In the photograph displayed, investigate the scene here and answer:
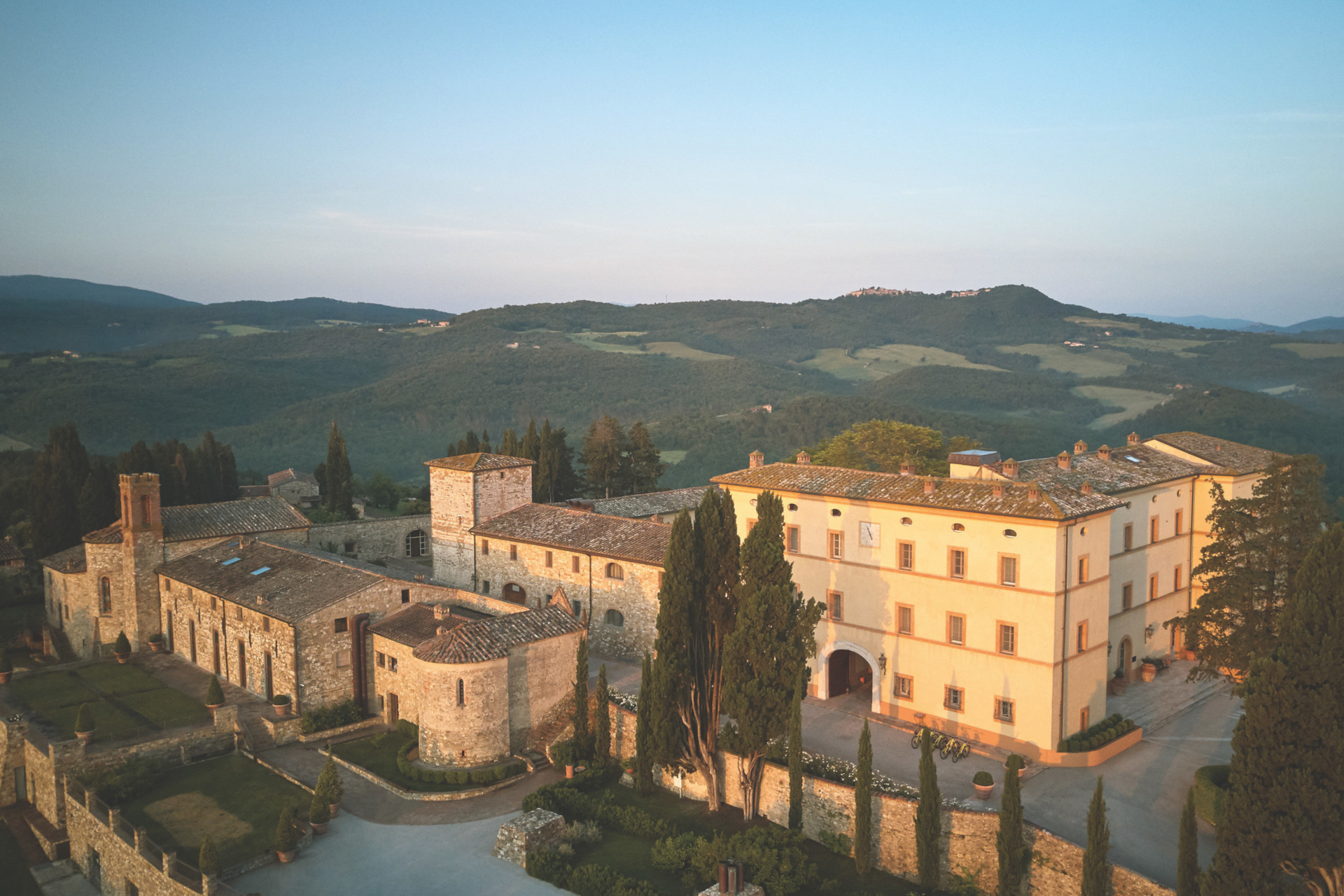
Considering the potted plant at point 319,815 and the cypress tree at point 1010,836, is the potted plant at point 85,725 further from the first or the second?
the cypress tree at point 1010,836

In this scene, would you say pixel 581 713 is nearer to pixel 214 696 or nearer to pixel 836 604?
pixel 836 604

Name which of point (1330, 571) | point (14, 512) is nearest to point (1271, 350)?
point (1330, 571)

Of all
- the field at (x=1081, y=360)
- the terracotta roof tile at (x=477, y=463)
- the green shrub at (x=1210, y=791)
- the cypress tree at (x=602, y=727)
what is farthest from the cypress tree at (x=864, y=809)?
the field at (x=1081, y=360)

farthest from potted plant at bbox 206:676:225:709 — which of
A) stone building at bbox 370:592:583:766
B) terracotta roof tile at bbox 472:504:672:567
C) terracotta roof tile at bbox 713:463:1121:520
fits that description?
terracotta roof tile at bbox 713:463:1121:520

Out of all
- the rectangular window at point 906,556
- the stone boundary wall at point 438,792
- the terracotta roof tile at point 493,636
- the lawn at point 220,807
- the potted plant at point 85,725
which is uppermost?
the rectangular window at point 906,556

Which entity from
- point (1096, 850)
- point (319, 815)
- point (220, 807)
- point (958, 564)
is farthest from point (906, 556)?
point (220, 807)

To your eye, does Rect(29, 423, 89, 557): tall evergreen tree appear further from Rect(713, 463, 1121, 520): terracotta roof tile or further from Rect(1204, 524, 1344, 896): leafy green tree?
Rect(1204, 524, 1344, 896): leafy green tree
